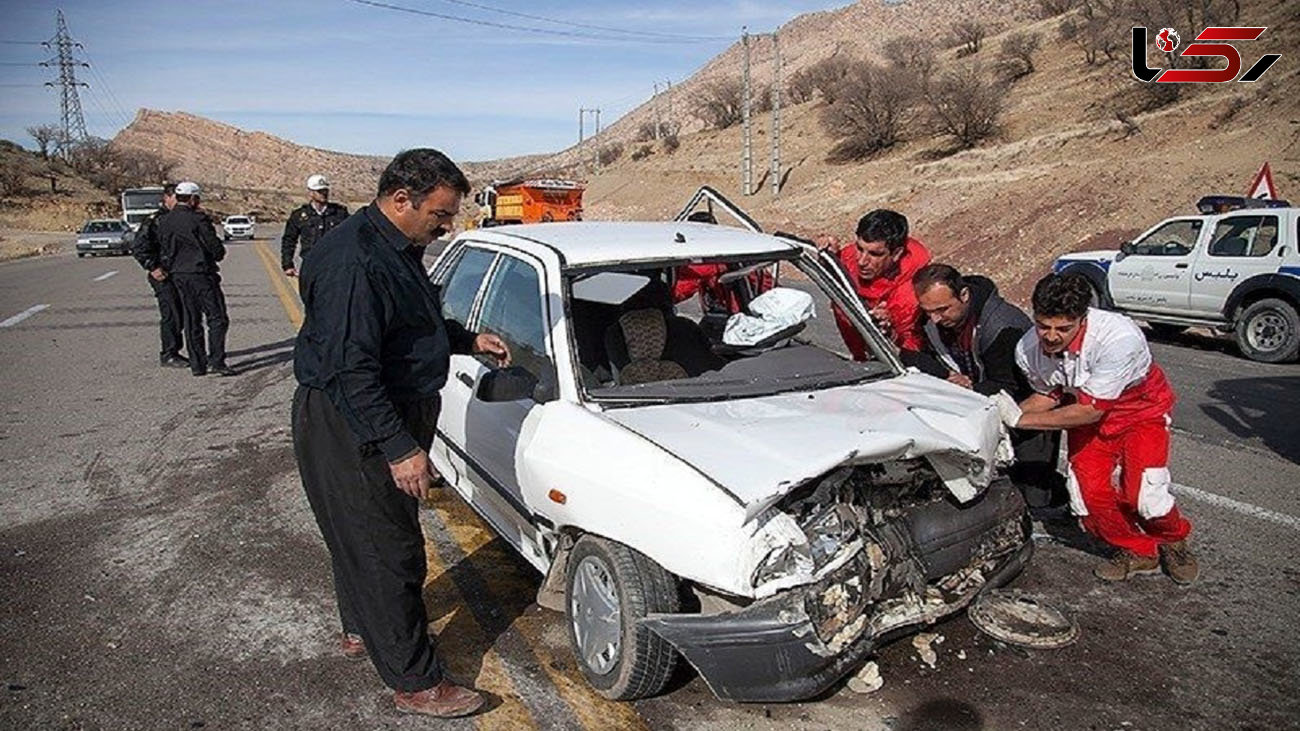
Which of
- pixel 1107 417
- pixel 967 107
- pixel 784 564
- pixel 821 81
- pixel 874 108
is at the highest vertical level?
pixel 821 81

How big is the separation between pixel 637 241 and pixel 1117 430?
232 centimetres

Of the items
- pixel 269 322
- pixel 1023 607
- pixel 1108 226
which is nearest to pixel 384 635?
pixel 1023 607

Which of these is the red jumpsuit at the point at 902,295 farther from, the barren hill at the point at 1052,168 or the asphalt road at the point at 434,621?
the barren hill at the point at 1052,168

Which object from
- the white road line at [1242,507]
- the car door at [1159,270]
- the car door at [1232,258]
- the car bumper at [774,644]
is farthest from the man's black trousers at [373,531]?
the car door at [1159,270]

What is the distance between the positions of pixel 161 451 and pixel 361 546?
4004 millimetres

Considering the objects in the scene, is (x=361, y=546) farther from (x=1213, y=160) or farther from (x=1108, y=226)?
(x=1213, y=160)

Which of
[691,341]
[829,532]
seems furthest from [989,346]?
[829,532]

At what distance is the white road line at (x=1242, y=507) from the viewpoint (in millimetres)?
4918

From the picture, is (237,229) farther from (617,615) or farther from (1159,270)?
(617,615)

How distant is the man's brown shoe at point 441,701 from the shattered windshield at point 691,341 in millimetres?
1170

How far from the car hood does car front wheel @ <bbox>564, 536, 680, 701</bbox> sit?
41 cm

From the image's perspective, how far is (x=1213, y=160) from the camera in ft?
59.1

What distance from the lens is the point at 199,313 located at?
882cm

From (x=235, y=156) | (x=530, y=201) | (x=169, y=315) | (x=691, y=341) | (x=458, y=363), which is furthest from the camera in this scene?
(x=235, y=156)
